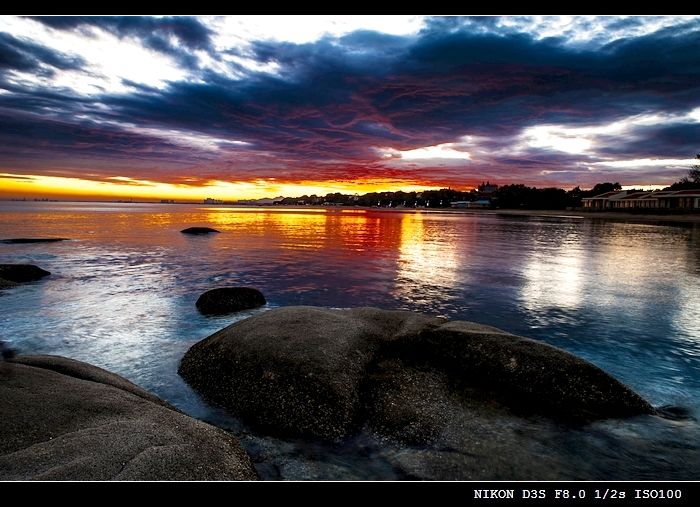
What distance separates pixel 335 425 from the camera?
6.92 m

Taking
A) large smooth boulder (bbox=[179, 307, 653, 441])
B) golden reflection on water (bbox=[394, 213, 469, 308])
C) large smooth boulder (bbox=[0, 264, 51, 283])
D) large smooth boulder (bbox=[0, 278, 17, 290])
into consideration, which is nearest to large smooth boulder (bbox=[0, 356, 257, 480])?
large smooth boulder (bbox=[179, 307, 653, 441])

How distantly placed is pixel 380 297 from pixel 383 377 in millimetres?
10913

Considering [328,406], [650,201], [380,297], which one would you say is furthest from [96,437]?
[650,201]

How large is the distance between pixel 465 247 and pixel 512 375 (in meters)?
32.4

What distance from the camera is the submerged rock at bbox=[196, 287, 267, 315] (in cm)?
1542

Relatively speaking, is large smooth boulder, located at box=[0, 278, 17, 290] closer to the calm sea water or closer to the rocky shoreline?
the calm sea water

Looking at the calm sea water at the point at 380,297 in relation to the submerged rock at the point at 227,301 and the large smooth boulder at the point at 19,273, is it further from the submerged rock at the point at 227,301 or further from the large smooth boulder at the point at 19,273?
the large smooth boulder at the point at 19,273

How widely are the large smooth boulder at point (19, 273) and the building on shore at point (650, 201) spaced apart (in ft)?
393

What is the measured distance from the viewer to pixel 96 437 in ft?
16.0

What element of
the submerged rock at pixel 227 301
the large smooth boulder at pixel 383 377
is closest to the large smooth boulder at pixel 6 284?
the submerged rock at pixel 227 301

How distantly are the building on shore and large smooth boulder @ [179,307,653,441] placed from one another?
11265 cm
